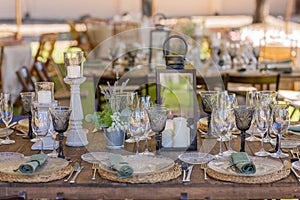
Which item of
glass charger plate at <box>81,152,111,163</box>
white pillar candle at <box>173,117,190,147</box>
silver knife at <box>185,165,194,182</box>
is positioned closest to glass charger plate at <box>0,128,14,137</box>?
glass charger plate at <box>81,152,111,163</box>

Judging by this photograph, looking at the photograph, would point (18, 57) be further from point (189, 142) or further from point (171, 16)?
point (171, 16)

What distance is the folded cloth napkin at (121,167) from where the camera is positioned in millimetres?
2072

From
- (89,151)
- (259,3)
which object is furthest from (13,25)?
(89,151)

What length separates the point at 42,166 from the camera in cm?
219

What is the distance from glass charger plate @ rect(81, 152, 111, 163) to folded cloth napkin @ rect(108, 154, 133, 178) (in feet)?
0.35

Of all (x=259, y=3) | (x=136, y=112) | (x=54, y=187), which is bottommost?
(x=54, y=187)

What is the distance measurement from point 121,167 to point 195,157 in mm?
394

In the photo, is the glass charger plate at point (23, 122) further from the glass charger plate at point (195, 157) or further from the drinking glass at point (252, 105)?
the drinking glass at point (252, 105)

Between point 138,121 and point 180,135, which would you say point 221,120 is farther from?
point 138,121

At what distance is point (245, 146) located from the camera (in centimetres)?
257

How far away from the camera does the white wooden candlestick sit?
8.50 feet

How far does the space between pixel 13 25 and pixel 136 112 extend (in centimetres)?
954

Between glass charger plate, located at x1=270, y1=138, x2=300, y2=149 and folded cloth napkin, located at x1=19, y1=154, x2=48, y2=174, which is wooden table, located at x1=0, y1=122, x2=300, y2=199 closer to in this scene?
folded cloth napkin, located at x1=19, y1=154, x2=48, y2=174

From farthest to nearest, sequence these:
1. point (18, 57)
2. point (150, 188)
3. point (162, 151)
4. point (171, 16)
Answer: point (171, 16)
point (18, 57)
point (162, 151)
point (150, 188)
